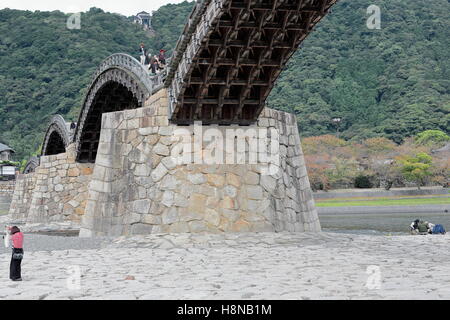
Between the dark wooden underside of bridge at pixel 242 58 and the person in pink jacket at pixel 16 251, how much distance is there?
22.1 ft

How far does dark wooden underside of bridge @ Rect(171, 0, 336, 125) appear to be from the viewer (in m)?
13.2

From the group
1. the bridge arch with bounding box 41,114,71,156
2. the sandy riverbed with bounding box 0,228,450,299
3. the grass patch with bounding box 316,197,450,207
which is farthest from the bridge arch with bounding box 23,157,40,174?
the sandy riverbed with bounding box 0,228,450,299

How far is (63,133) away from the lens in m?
39.1

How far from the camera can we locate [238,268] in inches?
424

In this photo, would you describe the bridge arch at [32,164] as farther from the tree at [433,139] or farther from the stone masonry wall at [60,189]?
the tree at [433,139]

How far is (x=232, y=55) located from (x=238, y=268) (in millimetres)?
6535

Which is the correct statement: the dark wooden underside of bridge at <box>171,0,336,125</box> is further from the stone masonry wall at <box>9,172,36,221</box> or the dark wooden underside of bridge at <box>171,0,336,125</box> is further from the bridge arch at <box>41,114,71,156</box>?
the stone masonry wall at <box>9,172,36,221</box>

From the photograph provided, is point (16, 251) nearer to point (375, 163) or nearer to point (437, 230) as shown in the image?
point (437, 230)

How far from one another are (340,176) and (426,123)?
60.4ft

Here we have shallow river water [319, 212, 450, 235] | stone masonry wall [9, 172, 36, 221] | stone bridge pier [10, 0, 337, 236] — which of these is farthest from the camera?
stone masonry wall [9, 172, 36, 221]

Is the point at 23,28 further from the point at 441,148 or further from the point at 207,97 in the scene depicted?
the point at 207,97

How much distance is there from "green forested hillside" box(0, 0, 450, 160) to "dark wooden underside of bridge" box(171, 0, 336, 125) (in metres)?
57.8

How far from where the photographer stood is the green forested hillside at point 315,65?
78.8 m

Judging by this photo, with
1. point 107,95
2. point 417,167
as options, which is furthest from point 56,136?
point 417,167
